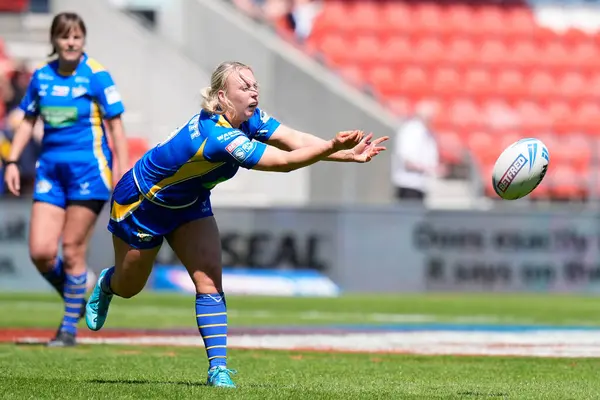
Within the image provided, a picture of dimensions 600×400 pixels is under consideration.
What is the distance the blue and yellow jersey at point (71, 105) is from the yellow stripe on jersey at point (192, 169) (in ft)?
9.17

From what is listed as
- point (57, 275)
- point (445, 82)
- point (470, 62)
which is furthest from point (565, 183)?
point (57, 275)

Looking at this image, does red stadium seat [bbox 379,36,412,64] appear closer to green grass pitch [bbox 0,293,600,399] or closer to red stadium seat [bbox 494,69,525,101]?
red stadium seat [bbox 494,69,525,101]

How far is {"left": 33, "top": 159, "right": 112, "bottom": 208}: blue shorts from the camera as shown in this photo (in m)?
9.48

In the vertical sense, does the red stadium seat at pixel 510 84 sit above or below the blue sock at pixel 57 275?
above

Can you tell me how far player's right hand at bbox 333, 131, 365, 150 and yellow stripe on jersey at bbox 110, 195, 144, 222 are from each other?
4.53ft

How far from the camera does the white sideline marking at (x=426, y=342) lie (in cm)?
964

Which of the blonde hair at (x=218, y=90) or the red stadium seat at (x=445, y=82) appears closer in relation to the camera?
the blonde hair at (x=218, y=90)

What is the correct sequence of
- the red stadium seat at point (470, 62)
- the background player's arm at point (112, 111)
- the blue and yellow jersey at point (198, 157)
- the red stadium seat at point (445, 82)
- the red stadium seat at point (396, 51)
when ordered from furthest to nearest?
the red stadium seat at point (396, 51) → the red stadium seat at point (445, 82) → the red stadium seat at point (470, 62) → the background player's arm at point (112, 111) → the blue and yellow jersey at point (198, 157)

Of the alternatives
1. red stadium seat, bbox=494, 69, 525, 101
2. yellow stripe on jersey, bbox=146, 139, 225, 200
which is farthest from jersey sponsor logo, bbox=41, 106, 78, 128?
red stadium seat, bbox=494, 69, 525, 101

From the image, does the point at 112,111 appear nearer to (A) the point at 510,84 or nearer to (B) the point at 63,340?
(B) the point at 63,340

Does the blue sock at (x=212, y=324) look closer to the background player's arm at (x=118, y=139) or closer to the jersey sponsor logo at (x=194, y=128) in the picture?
the jersey sponsor logo at (x=194, y=128)

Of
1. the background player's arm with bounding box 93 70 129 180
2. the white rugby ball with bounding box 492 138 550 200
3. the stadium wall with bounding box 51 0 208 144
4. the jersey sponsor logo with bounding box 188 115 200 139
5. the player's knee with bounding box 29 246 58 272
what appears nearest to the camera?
the jersey sponsor logo with bounding box 188 115 200 139

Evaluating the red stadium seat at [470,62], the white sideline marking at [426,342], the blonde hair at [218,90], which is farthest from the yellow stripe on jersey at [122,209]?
the red stadium seat at [470,62]

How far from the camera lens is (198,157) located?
668 cm
